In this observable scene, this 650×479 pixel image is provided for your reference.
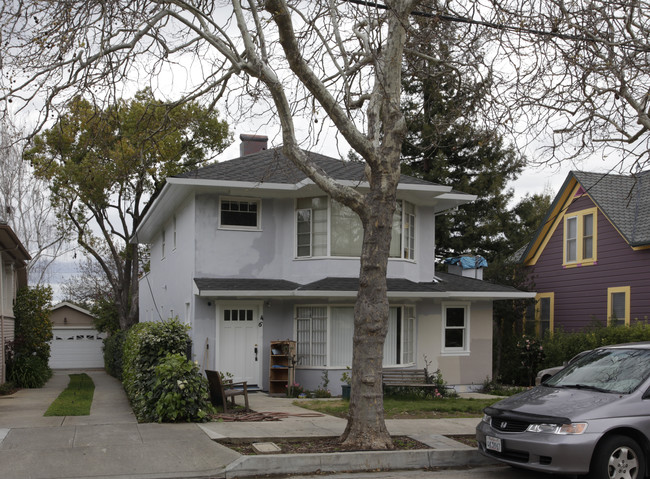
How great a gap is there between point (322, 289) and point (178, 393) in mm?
6069

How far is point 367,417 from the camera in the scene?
384 inches

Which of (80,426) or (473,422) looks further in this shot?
(473,422)

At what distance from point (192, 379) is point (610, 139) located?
8.63 metres

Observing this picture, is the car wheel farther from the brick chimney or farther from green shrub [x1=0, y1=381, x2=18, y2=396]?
the brick chimney

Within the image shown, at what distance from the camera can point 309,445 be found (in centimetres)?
1007

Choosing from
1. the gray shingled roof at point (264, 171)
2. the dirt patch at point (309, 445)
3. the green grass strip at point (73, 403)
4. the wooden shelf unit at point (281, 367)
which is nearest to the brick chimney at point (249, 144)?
the gray shingled roof at point (264, 171)

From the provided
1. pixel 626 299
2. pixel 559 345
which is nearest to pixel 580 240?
pixel 626 299

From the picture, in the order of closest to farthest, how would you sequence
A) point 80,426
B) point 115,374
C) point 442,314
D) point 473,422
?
1. point 80,426
2. point 473,422
3. point 442,314
4. point 115,374

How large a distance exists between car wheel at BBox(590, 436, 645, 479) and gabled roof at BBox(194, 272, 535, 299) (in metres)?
9.71

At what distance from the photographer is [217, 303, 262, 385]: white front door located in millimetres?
18172

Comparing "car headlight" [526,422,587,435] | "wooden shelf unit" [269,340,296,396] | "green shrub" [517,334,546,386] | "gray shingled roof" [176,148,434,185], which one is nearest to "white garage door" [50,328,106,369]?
"gray shingled roof" [176,148,434,185]

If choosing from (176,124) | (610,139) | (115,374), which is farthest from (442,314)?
(115,374)

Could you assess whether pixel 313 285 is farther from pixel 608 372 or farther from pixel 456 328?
pixel 608 372

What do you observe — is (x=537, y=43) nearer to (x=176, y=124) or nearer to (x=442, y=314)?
(x=176, y=124)
